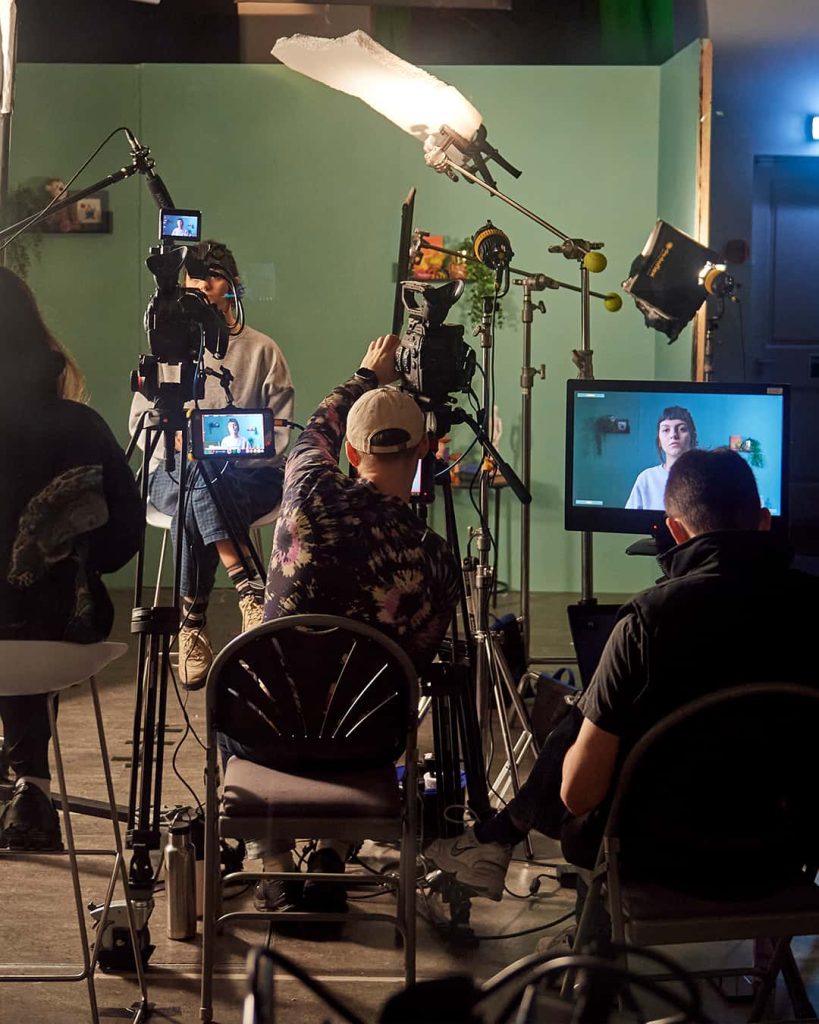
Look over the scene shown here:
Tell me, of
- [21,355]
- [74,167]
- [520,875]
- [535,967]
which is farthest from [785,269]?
[535,967]

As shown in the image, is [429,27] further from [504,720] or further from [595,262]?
[504,720]

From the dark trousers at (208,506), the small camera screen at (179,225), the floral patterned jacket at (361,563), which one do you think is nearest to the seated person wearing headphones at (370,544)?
the floral patterned jacket at (361,563)

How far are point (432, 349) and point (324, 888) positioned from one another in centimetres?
122

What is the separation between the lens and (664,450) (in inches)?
139

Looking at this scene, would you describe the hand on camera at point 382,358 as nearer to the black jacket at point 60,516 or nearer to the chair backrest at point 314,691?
the black jacket at point 60,516

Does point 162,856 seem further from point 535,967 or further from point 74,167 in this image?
point 74,167

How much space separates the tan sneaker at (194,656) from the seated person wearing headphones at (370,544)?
1679 mm

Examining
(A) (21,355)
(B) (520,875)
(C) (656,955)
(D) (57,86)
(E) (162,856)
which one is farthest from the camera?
(D) (57,86)

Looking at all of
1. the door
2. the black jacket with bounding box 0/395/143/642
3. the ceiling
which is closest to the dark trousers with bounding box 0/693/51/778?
the black jacket with bounding box 0/395/143/642

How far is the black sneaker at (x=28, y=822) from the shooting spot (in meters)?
2.89

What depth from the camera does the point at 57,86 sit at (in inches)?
259

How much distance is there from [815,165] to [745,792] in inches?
244

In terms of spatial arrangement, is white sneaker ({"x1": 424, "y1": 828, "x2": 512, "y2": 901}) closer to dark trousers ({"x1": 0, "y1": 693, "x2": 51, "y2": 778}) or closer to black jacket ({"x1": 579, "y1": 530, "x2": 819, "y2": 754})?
black jacket ({"x1": 579, "y1": 530, "x2": 819, "y2": 754})

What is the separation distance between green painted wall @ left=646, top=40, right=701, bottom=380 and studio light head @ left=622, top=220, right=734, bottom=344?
5.25ft
